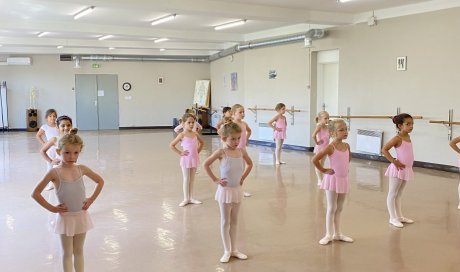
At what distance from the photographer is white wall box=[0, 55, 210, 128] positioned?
18.4 meters

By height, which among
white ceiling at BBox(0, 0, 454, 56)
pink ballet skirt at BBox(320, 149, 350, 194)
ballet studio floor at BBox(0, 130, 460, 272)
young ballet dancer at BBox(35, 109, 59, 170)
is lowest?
ballet studio floor at BBox(0, 130, 460, 272)

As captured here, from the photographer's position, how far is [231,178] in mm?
3854

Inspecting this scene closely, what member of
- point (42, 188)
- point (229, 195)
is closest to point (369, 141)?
point (229, 195)

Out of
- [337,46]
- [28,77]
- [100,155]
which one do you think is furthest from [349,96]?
[28,77]

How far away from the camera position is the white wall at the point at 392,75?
856 cm

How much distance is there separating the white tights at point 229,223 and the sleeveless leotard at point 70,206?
125cm

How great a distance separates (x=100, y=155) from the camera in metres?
11.2

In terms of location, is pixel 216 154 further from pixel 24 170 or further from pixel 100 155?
pixel 100 155

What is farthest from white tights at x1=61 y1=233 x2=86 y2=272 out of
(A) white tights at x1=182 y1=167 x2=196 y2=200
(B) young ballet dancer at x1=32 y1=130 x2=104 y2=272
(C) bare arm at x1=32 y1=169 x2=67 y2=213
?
(A) white tights at x1=182 y1=167 x2=196 y2=200

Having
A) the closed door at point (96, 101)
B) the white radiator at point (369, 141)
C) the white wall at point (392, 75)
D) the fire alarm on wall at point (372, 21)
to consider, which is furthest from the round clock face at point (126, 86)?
the fire alarm on wall at point (372, 21)

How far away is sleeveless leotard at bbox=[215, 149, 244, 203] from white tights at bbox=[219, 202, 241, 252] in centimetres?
7

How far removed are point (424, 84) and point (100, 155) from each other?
7798 millimetres

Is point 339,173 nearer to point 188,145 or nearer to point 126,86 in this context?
point 188,145

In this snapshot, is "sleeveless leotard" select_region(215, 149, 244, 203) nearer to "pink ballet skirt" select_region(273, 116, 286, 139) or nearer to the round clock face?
"pink ballet skirt" select_region(273, 116, 286, 139)
